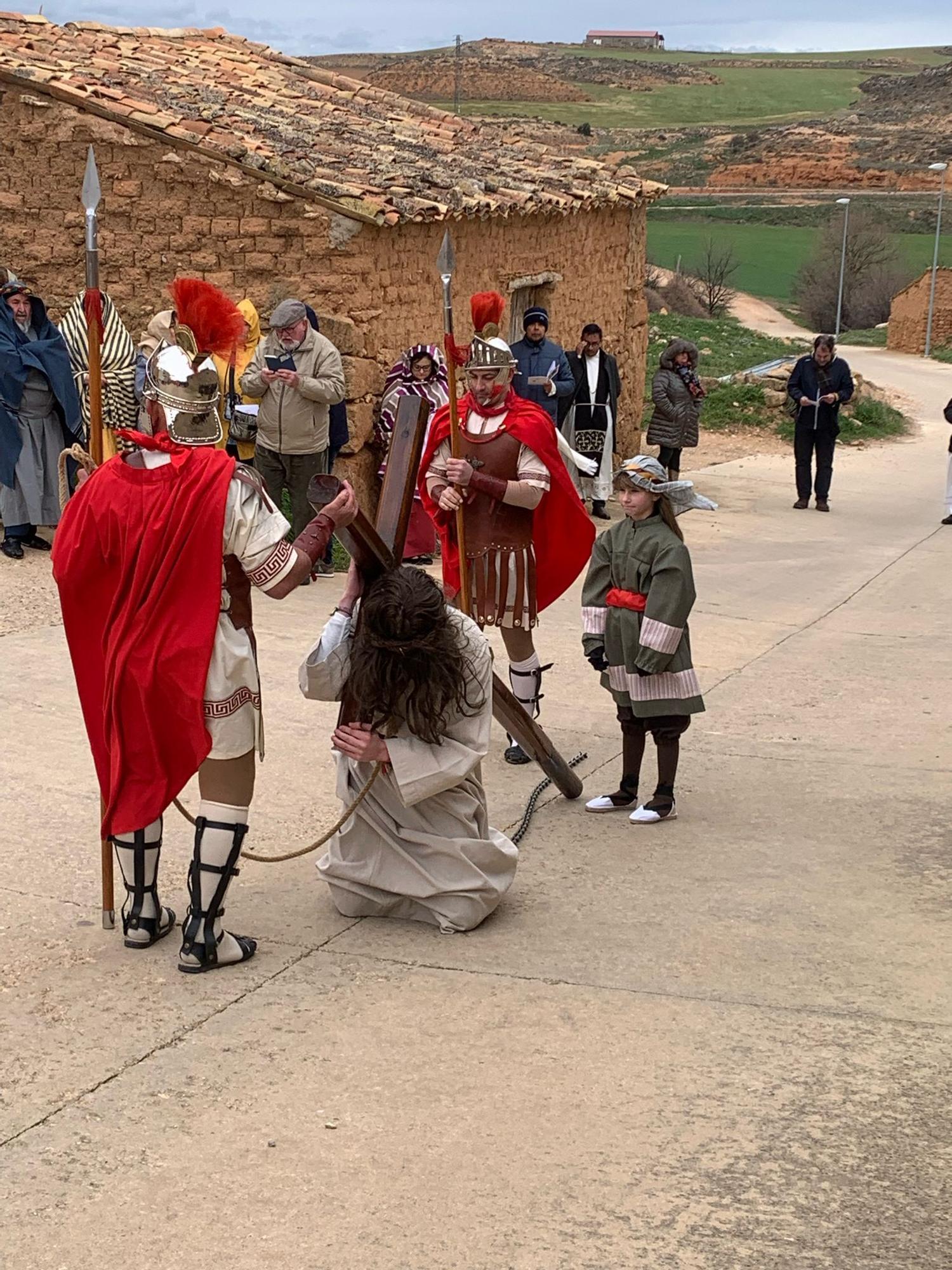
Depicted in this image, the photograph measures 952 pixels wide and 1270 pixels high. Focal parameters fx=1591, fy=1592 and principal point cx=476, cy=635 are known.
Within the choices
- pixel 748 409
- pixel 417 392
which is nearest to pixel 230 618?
pixel 417 392

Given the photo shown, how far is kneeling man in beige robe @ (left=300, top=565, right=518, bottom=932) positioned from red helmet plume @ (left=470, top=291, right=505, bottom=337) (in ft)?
7.83

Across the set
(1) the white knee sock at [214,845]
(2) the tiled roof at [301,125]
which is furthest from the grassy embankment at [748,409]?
(1) the white knee sock at [214,845]

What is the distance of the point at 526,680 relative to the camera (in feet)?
24.1

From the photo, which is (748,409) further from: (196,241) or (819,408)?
(196,241)

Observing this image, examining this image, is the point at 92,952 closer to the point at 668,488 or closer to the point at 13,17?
the point at 668,488

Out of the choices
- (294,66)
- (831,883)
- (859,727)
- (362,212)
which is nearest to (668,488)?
(831,883)

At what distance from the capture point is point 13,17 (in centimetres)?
1458

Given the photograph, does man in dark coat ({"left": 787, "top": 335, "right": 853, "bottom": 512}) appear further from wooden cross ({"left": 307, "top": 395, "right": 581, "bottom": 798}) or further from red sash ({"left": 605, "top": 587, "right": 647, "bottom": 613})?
wooden cross ({"left": 307, "top": 395, "right": 581, "bottom": 798})

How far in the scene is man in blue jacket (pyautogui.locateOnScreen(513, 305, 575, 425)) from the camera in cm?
1295

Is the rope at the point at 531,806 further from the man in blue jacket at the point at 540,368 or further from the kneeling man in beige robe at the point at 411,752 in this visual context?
the man in blue jacket at the point at 540,368

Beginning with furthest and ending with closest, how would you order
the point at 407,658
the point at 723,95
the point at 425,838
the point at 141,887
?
the point at 723,95 → the point at 425,838 → the point at 141,887 → the point at 407,658

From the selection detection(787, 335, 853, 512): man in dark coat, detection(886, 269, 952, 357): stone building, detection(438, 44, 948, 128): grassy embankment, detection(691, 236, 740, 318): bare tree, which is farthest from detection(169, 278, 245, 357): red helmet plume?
detection(438, 44, 948, 128): grassy embankment

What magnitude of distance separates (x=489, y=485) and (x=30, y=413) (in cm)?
484

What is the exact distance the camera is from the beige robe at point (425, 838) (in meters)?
4.91
